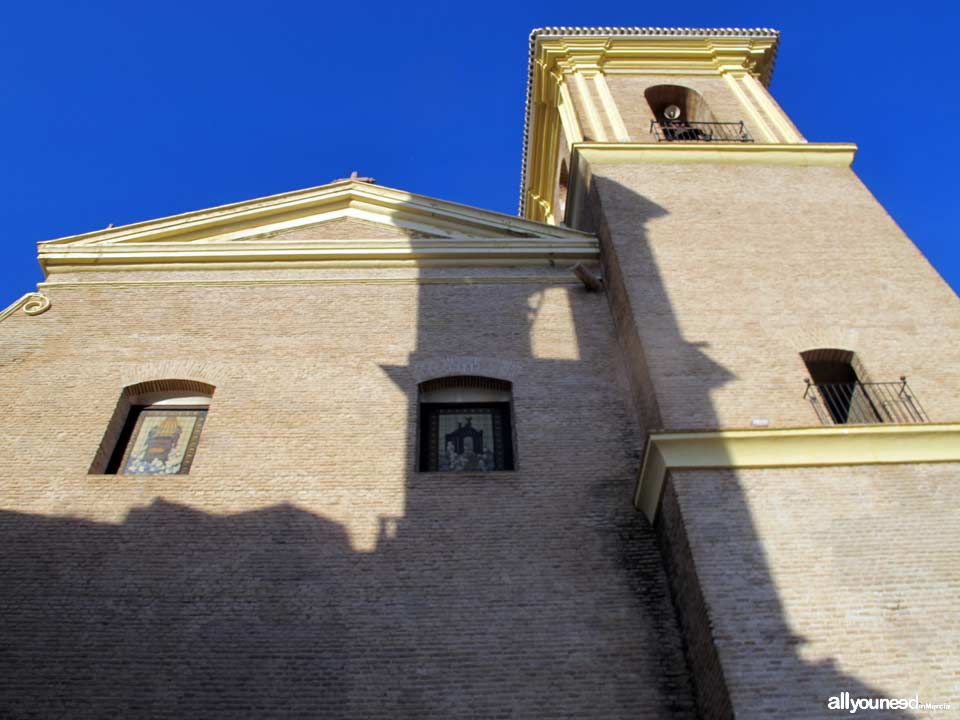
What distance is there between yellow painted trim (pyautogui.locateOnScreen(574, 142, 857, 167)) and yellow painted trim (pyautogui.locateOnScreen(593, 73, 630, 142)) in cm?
97

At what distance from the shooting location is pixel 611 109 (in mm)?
14008

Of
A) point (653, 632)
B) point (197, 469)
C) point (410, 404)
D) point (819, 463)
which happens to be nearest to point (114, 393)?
point (197, 469)

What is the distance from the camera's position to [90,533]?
7562 mm

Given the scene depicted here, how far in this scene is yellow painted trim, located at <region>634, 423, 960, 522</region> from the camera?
23.3 feet

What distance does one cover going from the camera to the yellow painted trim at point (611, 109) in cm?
1329

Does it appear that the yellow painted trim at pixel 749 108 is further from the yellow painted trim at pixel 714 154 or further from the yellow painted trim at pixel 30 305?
the yellow painted trim at pixel 30 305

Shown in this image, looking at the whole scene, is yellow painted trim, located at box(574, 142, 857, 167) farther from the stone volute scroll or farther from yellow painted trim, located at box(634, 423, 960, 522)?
the stone volute scroll

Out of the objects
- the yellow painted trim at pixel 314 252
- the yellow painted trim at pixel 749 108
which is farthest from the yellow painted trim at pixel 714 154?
the yellow painted trim at pixel 314 252

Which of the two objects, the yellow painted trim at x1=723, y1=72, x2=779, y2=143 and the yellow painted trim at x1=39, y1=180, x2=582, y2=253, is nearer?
the yellow painted trim at x1=39, y1=180, x2=582, y2=253

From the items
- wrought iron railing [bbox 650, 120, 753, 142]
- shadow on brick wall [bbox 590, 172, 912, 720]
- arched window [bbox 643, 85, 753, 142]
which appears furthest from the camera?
arched window [bbox 643, 85, 753, 142]

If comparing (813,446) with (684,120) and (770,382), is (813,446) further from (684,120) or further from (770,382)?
(684,120)

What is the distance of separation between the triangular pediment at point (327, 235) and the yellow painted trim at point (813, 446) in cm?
448

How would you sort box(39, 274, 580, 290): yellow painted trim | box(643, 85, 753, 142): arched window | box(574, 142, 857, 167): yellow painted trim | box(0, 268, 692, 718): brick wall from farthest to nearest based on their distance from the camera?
box(643, 85, 753, 142): arched window → box(574, 142, 857, 167): yellow painted trim → box(39, 274, 580, 290): yellow painted trim → box(0, 268, 692, 718): brick wall

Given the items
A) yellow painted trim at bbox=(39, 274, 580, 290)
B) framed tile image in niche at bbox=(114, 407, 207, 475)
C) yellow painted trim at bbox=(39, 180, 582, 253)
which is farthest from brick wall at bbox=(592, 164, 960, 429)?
framed tile image in niche at bbox=(114, 407, 207, 475)
